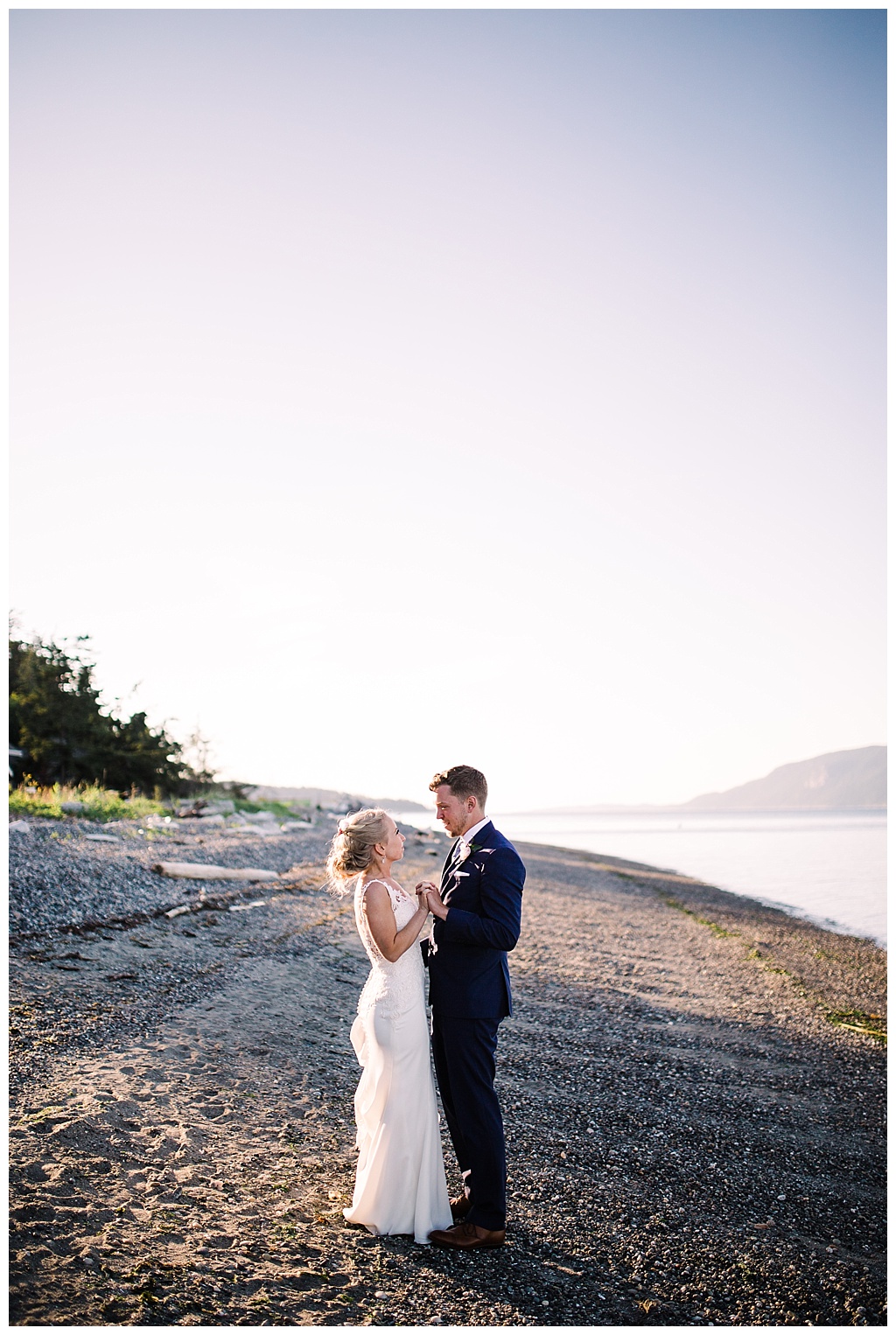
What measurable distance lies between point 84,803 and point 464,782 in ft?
63.7

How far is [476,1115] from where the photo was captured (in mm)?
4309

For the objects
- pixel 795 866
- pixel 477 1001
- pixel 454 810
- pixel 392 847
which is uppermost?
pixel 454 810

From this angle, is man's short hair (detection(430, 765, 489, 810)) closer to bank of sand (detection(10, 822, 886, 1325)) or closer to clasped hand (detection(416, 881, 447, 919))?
clasped hand (detection(416, 881, 447, 919))

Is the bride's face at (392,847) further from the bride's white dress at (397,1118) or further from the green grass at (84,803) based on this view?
the green grass at (84,803)

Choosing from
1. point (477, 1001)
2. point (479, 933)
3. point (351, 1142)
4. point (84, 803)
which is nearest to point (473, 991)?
point (477, 1001)

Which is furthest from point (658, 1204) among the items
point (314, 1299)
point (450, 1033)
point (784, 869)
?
point (784, 869)

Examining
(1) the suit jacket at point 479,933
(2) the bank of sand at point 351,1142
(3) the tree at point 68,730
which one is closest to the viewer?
(2) the bank of sand at point 351,1142

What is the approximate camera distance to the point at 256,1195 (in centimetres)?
463

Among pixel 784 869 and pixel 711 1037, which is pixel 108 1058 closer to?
pixel 711 1037

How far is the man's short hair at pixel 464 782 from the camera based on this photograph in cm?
453

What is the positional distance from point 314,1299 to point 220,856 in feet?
47.5

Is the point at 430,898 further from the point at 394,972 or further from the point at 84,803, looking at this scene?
the point at 84,803

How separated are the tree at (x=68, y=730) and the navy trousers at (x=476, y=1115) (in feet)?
87.3

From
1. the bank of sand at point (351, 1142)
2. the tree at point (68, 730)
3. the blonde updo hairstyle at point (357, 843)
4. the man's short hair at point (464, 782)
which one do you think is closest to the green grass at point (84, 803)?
the tree at point (68, 730)
